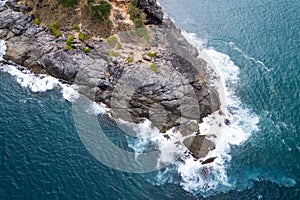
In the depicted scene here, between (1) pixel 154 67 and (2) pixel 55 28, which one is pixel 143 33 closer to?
(1) pixel 154 67

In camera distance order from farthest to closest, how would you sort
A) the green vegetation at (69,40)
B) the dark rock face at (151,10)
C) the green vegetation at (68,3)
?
1. the dark rock face at (151,10)
2. the green vegetation at (68,3)
3. the green vegetation at (69,40)

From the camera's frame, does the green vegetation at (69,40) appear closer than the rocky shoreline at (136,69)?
No

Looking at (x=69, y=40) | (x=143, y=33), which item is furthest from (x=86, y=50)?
(x=143, y=33)

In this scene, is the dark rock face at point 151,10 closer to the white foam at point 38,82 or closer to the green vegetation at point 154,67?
the green vegetation at point 154,67

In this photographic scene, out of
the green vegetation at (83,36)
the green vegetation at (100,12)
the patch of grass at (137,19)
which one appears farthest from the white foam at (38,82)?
the patch of grass at (137,19)

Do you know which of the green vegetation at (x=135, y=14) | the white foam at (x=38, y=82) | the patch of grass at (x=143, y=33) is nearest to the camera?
the white foam at (x=38, y=82)

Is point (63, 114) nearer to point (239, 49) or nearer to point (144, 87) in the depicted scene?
point (144, 87)

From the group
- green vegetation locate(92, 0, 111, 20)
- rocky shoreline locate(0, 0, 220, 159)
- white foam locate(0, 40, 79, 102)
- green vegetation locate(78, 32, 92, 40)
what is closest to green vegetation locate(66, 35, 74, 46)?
rocky shoreline locate(0, 0, 220, 159)
